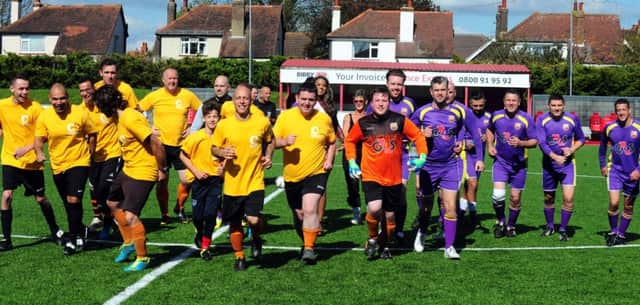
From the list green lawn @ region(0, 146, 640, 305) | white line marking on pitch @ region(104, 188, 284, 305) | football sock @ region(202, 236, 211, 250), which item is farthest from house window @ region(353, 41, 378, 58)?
football sock @ region(202, 236, 211, 250)

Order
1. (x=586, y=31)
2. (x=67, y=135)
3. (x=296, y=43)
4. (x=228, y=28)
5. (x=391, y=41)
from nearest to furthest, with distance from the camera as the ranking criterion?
(x=67, y=135), (x=391, y=41), (x=228, y=28), (x=586, y=31), (x=296, y=43)

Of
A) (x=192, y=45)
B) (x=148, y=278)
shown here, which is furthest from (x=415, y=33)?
(x=148, y=278)

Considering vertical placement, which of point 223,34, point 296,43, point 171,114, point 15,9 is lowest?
point 171,114

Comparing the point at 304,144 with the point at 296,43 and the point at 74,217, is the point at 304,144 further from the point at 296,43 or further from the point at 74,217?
the point at 296,43

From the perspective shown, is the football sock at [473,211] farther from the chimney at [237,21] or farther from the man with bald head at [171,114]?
the chimney at [237,21]

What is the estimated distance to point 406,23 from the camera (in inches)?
2411

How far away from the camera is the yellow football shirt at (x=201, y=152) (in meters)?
8.88

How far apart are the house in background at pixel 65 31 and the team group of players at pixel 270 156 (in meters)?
58.9

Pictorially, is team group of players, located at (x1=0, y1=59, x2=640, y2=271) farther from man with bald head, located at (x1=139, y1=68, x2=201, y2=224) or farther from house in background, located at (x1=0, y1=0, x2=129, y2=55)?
house in background, located at (x1=0, y1=0, x2=129, y2=55)

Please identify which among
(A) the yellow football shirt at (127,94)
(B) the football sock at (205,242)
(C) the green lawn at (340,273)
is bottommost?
(C) the green lawn at (340,273)

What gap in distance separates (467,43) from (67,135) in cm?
7315

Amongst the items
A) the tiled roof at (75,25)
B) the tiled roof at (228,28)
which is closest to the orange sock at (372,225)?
the tiled roof at (228,28)

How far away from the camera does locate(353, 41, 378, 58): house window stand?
204 ft

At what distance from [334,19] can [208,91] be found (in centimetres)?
2746
